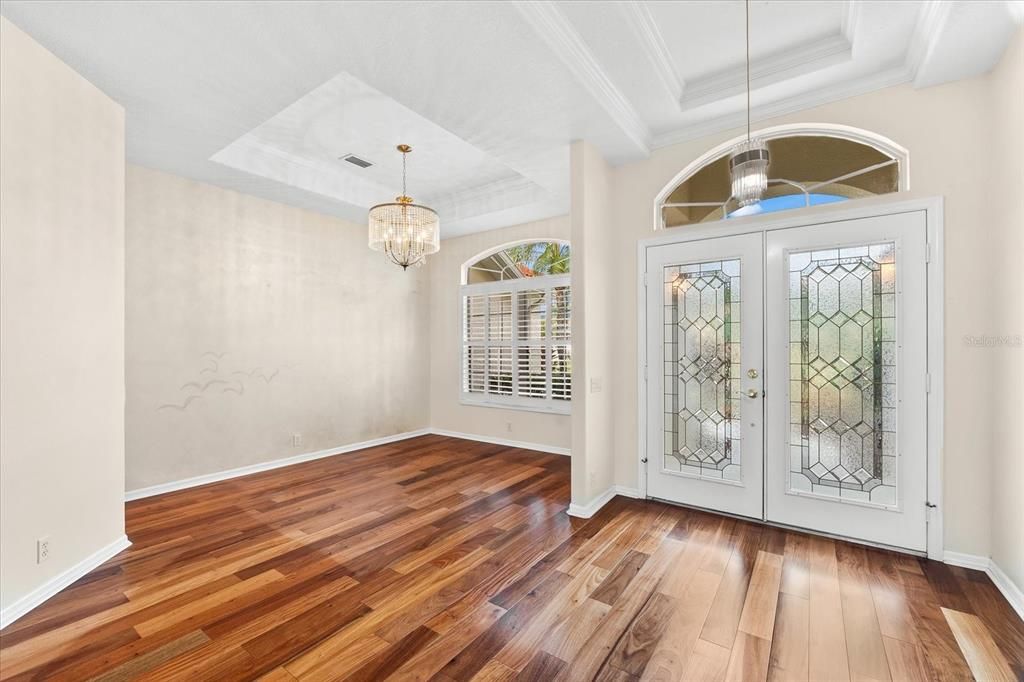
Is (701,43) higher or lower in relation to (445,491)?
higher

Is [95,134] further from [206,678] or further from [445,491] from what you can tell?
[445,491]

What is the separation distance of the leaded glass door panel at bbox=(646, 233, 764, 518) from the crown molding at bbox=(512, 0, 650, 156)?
1061 mm

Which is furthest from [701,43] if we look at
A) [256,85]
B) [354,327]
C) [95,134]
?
[354,327]

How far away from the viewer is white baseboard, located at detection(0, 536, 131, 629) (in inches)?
84.7

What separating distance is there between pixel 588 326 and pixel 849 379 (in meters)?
1.85

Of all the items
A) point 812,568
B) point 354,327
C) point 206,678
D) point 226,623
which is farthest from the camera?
point 354,327

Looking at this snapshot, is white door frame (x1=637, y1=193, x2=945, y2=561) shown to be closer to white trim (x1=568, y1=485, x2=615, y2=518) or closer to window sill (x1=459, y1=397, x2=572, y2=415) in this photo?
white trim (x1=568, y1=485, x2=615, y2=518)

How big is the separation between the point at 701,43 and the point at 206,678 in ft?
14.0

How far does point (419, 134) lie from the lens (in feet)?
12.9

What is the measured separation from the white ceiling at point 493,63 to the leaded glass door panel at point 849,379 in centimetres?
100

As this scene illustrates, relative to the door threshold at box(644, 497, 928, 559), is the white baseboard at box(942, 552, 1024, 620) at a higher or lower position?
higher

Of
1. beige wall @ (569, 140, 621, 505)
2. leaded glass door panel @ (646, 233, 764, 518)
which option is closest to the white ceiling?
beige wall @ (569, 140, 621, 505)

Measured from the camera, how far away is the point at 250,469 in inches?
183

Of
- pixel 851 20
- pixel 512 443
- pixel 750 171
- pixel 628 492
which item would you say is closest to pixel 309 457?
pixel 512 443
